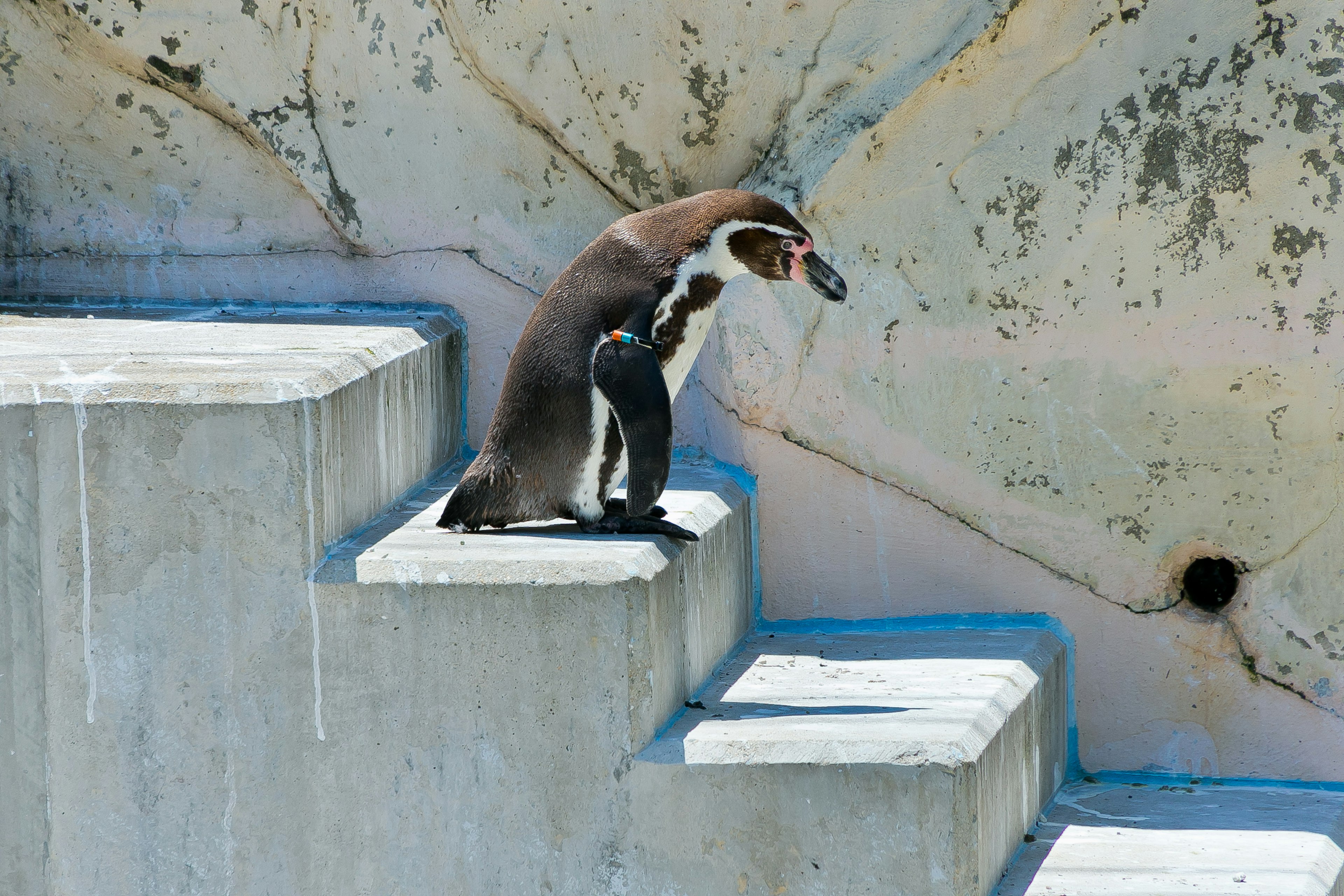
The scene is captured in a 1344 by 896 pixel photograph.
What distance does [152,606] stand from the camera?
8.35ft

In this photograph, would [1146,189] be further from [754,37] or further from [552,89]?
[552,89]

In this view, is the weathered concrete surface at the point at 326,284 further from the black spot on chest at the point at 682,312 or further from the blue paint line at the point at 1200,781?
the blue paint line at the point at 1200,781

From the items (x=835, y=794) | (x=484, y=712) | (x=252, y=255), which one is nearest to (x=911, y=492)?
(x=835, y=794)

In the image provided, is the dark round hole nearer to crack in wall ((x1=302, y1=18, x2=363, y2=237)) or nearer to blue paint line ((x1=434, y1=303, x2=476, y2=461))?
blue paint line ((x1=434, y1=303, x2=476, y2=461))

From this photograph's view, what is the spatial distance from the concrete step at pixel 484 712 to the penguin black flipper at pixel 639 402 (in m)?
Answer: 0.15

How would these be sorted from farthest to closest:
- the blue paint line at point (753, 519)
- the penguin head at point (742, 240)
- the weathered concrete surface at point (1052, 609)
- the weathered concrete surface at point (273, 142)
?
the weathered concrete surface at point (273, 142)
the blue paint line at point (753, 519)
the weathered concrete surface at point (1052, 609)
the penguin head at point (742, 240)

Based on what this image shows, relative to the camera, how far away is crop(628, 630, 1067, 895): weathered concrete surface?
2346 mm

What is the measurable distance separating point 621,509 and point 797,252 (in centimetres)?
59

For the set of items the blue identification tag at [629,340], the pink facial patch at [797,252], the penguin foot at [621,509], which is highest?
the pink facial patch at [797,252]

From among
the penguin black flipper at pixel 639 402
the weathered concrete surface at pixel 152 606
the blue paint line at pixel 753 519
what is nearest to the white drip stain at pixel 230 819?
the weathered concrete surface at pixel 152 606

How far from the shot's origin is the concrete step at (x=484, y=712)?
2.45 m

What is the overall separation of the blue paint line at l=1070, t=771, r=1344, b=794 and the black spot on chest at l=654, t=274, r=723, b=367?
1402 mm

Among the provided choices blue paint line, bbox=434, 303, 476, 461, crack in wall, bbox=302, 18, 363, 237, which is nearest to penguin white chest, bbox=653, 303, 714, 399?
blue paint line, bbox=434, 303, 476, 461

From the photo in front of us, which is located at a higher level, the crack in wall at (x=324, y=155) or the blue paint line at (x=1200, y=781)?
the crack in wall at (x=324, y=155)
